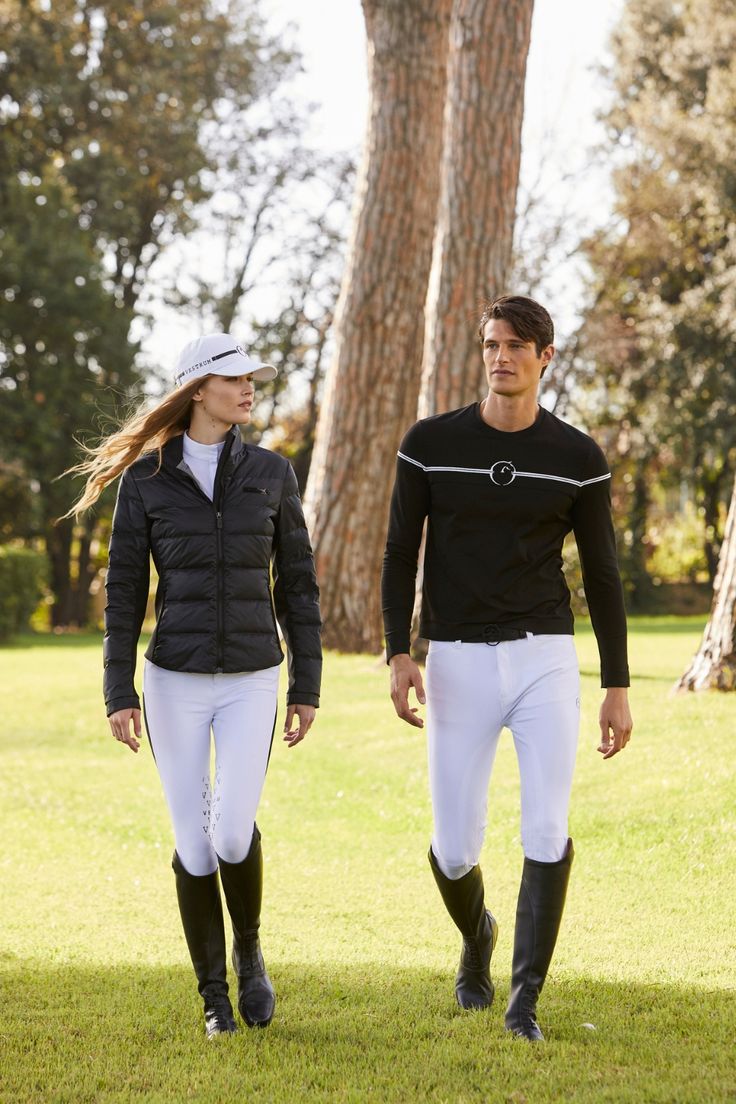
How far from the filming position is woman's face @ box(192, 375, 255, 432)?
457cm

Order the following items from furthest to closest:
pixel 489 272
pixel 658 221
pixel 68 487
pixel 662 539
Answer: pixel 662 539 → pixel 658 221 → pixel 68 487 → pixel 489 272

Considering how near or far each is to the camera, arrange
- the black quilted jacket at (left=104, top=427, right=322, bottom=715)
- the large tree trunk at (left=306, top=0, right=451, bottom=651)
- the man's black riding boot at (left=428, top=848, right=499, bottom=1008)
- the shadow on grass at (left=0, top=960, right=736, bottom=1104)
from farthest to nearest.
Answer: the large tree trunk at (left=306, top=0, right=451, bottom=651)
the man's black riding boot at (left=428, top=848, right=499, bottom=1008)
the black quilted jacket at (left=104, top=427, right=322, bottom=715)
the shadow on grass at (left=0, top=960, right=736, bottom=1104)

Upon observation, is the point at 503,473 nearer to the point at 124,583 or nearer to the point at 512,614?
the point at 512,614

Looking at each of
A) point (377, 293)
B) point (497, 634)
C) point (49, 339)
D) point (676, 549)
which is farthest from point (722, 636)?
point (676, 549)

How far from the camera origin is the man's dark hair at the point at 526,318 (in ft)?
14.3

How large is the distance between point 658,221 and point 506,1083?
31.3 metres

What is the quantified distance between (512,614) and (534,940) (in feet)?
3.47

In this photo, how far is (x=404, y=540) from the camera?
15.1ft

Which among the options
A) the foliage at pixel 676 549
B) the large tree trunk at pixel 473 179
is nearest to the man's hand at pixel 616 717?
the large tree trunk at pixel 473 179

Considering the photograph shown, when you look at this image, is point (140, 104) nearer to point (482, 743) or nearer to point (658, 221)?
point (658, 221)

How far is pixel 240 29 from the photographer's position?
34.7 m

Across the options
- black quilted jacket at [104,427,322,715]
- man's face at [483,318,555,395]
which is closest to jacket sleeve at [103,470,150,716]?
black quilted jacket at [104,427,322,715]

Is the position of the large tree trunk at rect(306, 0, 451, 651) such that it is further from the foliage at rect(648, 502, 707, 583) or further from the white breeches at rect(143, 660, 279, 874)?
the foliage at rect(648, 502, 707, 583)

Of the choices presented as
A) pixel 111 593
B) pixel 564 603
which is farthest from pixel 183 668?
pixel 564 603
